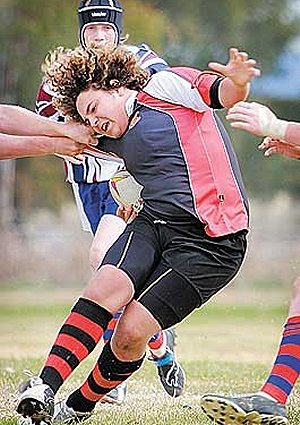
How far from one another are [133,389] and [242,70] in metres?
1.84

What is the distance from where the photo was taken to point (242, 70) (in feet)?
10.7

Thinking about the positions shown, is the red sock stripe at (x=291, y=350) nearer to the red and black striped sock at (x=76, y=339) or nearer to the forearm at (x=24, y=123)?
the red and black striped sock at (x=76, y=339)

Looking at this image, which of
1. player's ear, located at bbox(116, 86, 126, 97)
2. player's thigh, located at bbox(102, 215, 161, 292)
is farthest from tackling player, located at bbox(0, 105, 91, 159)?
player's thigh, located at bbox(102, 215, 161, 292)

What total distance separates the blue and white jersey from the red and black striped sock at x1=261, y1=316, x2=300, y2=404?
83cm

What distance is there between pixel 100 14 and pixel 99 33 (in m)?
0.07

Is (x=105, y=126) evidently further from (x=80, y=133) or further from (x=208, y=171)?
(x=208, y=171)

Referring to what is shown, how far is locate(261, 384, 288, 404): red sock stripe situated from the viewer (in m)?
3.29

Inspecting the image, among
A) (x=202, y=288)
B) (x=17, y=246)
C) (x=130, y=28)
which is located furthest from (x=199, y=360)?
(x=17, y=246)

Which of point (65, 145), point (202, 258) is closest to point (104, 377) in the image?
point (202, 258)

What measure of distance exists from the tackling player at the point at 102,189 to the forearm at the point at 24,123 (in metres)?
0.53

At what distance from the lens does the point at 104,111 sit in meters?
3.45

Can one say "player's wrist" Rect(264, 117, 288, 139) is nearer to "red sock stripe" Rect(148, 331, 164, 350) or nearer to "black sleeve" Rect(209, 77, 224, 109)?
"black sleeve" Rect(209, 77, 224, 109)

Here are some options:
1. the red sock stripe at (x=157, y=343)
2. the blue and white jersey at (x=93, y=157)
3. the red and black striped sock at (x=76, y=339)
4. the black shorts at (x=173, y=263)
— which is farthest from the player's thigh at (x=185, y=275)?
the red sock stripe at (x=157, y=343)

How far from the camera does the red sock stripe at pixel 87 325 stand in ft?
11.0
